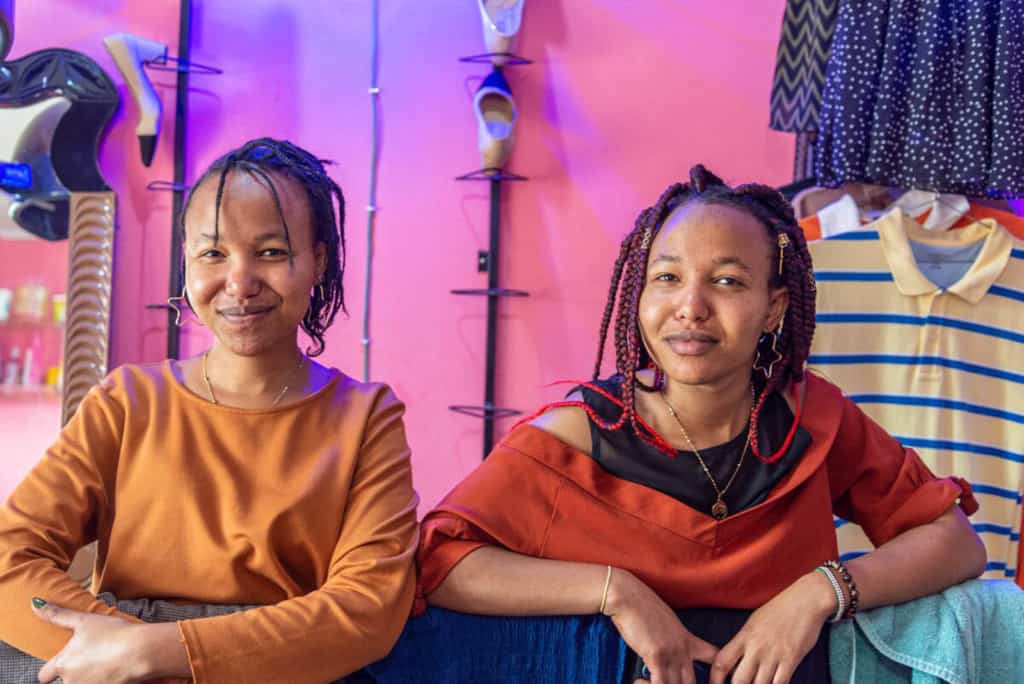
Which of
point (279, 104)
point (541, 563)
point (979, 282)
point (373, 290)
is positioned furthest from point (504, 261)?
point (541, 563)

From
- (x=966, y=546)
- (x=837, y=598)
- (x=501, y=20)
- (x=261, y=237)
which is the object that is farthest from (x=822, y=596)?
(x=501, y=20)

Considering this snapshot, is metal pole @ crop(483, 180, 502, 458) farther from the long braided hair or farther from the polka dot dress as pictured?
the long braided hair

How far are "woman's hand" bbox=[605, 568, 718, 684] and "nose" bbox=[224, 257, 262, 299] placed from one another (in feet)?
1.84

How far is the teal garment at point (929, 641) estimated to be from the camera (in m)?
1.26

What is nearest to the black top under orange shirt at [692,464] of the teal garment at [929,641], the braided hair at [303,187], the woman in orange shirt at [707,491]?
the woman in orange shirt at [707,491]

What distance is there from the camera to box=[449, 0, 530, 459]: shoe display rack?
8.93 ft

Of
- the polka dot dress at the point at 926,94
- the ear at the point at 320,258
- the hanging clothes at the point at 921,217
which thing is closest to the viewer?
the ear at the point at 320,258

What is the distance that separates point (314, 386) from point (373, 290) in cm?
170

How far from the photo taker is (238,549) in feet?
3.80

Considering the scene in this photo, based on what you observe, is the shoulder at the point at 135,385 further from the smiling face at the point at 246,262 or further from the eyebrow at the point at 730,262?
the eyebrow at the point at 730,262

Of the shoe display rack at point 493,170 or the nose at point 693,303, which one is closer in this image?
the nose at point 693,303

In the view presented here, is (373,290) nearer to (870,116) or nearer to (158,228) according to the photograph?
(158,228)

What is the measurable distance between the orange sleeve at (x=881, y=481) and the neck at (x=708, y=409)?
15cm

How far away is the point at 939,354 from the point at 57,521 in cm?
179
